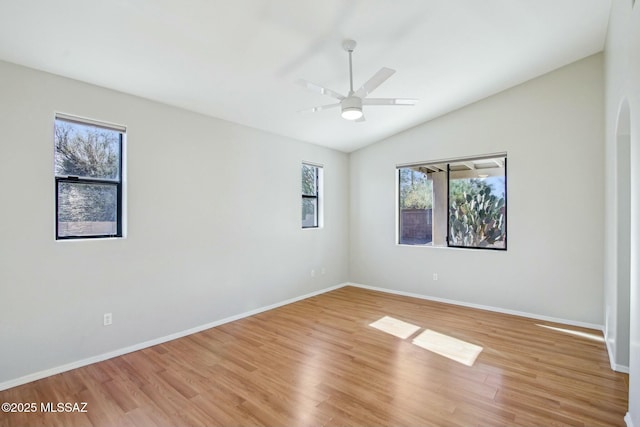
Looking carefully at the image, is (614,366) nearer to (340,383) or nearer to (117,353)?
(340,383)

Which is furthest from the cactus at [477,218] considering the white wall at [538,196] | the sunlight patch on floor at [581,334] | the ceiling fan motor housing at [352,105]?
the ceiling fan motor housing at [352,105]

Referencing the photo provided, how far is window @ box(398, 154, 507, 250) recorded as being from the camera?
4.77 meters

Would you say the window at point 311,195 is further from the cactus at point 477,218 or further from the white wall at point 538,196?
the cactus at point 477,218

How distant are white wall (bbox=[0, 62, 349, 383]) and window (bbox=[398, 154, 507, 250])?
1.86 metres

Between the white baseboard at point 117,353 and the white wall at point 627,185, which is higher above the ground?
the white wall at point 627,185

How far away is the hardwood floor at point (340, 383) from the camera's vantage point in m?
2.25

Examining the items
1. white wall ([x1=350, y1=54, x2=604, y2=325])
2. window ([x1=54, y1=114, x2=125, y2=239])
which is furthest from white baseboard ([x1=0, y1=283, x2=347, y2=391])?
white wall ([x1=350, y1=54, x2=604, y2=325])

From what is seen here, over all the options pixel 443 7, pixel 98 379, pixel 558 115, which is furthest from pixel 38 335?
pixel 558 115

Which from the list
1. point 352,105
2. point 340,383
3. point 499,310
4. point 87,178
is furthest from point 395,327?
point 87,178

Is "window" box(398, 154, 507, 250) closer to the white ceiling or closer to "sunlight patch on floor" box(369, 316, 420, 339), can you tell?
the white ceiling

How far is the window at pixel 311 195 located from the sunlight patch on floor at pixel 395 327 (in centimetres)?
215

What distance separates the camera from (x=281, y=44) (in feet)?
9.24

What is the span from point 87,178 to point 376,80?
2868 mm

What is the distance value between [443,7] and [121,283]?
12.9 feet
